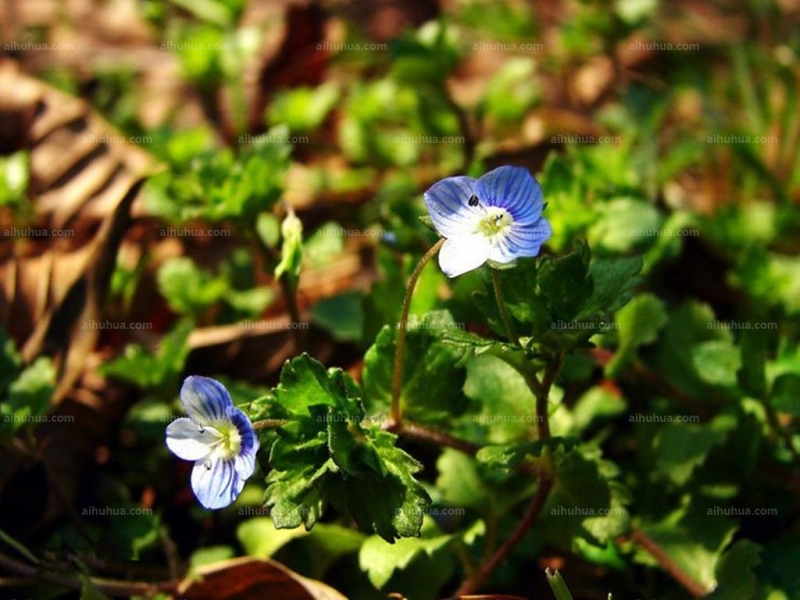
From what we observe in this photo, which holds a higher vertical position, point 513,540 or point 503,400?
point 503,400

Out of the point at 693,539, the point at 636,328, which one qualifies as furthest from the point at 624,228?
the point at 693,539

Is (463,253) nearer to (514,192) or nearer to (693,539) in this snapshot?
(514,192)

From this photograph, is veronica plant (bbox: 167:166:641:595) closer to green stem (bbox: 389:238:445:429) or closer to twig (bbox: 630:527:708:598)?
green stem (bbox: 389:238:445:429)

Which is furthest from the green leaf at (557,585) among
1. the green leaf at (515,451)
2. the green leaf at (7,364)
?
the green leaf at (7,364)

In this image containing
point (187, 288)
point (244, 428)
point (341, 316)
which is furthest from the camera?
point (187, 288)

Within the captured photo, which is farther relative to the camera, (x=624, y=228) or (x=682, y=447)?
(x=624, y=228)

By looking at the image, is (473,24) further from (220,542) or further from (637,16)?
(220,542)
